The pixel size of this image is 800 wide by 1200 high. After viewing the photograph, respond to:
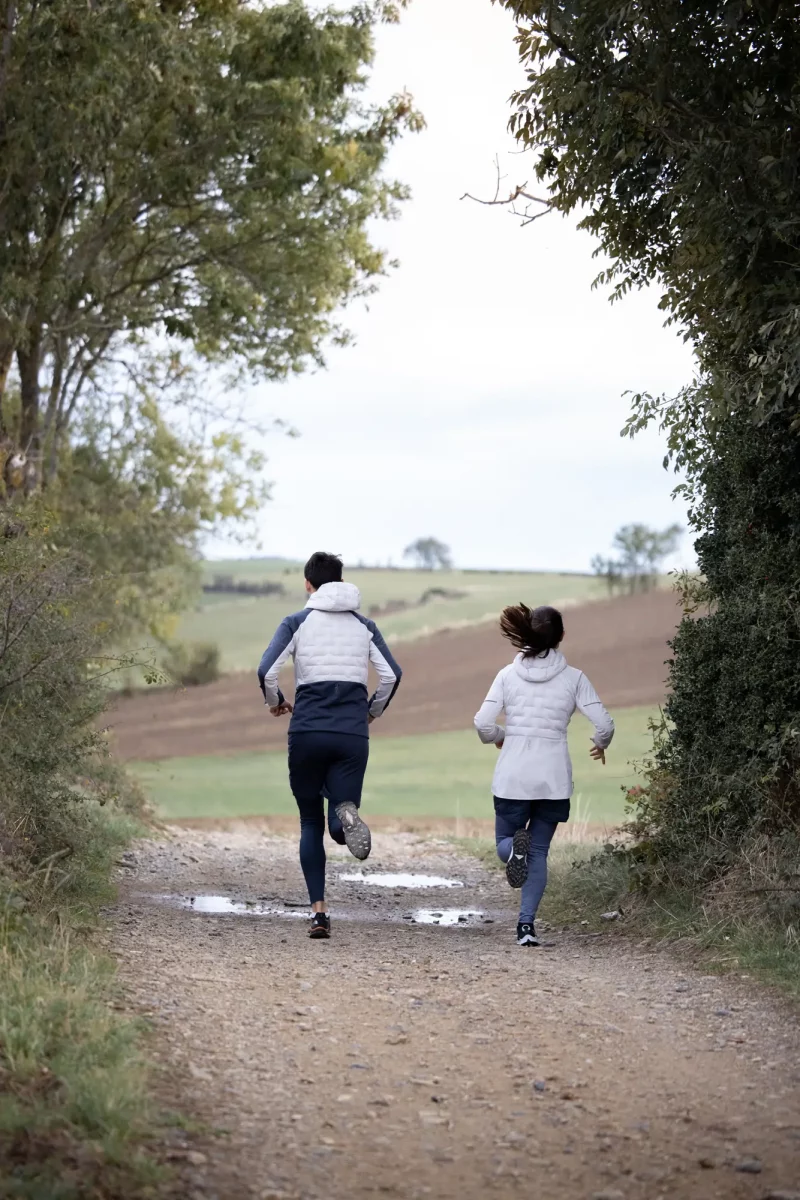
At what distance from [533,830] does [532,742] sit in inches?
25.0

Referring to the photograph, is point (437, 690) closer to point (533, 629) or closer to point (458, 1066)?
point (533, 629)

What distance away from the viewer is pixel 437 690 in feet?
177

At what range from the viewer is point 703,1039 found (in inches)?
262

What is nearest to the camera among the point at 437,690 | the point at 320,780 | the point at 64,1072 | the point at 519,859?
the point at 64,1072

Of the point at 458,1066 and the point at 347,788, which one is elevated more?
the point at 347,788

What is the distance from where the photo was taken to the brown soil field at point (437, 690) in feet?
163

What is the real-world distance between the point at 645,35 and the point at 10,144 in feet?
27.4

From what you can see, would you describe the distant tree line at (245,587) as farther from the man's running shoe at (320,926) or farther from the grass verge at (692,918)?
the man's running shoe at (320,926)

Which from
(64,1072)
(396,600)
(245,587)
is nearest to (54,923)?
(64,1072)

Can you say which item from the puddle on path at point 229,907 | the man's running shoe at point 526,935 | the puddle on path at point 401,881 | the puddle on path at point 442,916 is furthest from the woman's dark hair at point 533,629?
the puddle on path at point 401,881

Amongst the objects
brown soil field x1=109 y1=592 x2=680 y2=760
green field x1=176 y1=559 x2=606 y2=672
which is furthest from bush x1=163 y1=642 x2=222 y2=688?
green field x1=176 y1=559 x2=606 y2=672

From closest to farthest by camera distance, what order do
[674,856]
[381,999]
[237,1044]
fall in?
[237,1044], [381,999], [674,856]

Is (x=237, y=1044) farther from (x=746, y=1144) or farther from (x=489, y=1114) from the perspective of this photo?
(x=746, y=1144)

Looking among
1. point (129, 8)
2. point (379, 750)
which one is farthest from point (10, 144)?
point (379, 750)
